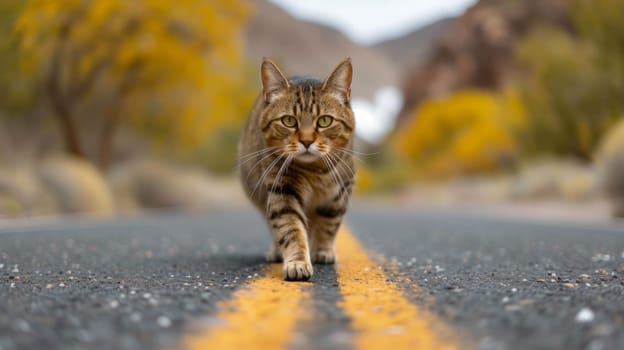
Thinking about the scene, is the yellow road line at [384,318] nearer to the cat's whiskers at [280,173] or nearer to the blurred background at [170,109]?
the cat's whiskers at [280,173]

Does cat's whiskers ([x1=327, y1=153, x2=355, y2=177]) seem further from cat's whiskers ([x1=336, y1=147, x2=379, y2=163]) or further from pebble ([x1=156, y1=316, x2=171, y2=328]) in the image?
pebble ([x1=156, y1=316, x2=171, y2=328])

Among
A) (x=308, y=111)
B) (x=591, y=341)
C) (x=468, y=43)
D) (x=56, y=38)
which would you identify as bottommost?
(x=591, y=341)

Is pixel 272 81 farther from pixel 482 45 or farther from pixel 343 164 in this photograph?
pixel 482 45

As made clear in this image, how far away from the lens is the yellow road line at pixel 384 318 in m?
2.42

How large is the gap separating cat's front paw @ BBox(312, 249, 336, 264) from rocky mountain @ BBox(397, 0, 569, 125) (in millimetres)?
60720

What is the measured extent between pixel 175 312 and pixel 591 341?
165 centimetres

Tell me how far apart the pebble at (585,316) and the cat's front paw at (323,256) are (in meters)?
2.54

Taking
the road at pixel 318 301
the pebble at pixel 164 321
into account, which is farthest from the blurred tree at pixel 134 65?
the pebble at pixel 164 321

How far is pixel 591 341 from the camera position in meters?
2.39

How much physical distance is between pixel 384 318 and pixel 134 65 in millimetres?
18711

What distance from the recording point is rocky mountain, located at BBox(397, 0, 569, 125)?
6369cm

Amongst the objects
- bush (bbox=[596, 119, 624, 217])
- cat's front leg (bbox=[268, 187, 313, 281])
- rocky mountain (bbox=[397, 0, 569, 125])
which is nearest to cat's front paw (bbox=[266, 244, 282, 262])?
cat's front leg (bbox=[268, 187, 313, 281])

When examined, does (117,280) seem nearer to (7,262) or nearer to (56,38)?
(7,262)

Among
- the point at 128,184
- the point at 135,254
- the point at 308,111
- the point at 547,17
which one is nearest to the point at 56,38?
the point at 128,184
